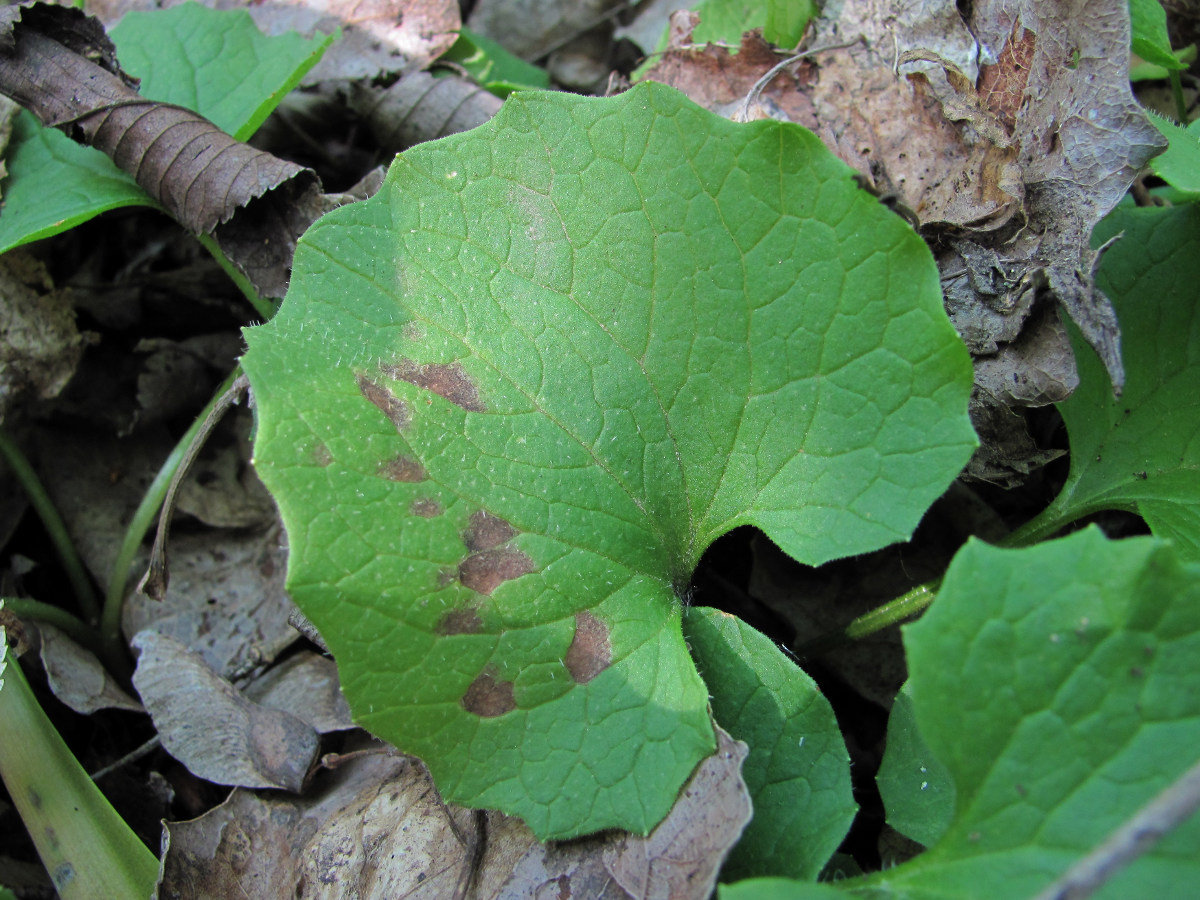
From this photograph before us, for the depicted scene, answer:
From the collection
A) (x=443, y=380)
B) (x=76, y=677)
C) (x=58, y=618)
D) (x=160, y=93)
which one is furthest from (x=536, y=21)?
(x=76, y=677)

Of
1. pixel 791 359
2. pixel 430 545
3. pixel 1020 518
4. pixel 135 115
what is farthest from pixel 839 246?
pixel 135 115

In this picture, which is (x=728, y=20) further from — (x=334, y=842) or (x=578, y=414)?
(x=334, y=842)

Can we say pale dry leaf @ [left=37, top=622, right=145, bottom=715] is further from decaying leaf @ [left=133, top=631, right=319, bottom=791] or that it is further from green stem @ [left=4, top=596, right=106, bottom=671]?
decaying leaf @ [left=133, top=631, right=319, bottom=791]

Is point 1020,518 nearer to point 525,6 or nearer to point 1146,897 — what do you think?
point 1146,897

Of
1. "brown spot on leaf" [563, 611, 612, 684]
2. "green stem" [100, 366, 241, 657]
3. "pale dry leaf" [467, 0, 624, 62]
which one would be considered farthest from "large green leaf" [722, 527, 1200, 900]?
"pale dry leaf" [467, 0, 624, 62]

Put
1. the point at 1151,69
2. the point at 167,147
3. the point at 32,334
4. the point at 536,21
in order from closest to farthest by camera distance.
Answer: the point at 167,147 < the point at 32,334 < the point at 1151,69 < the point at 536,21
